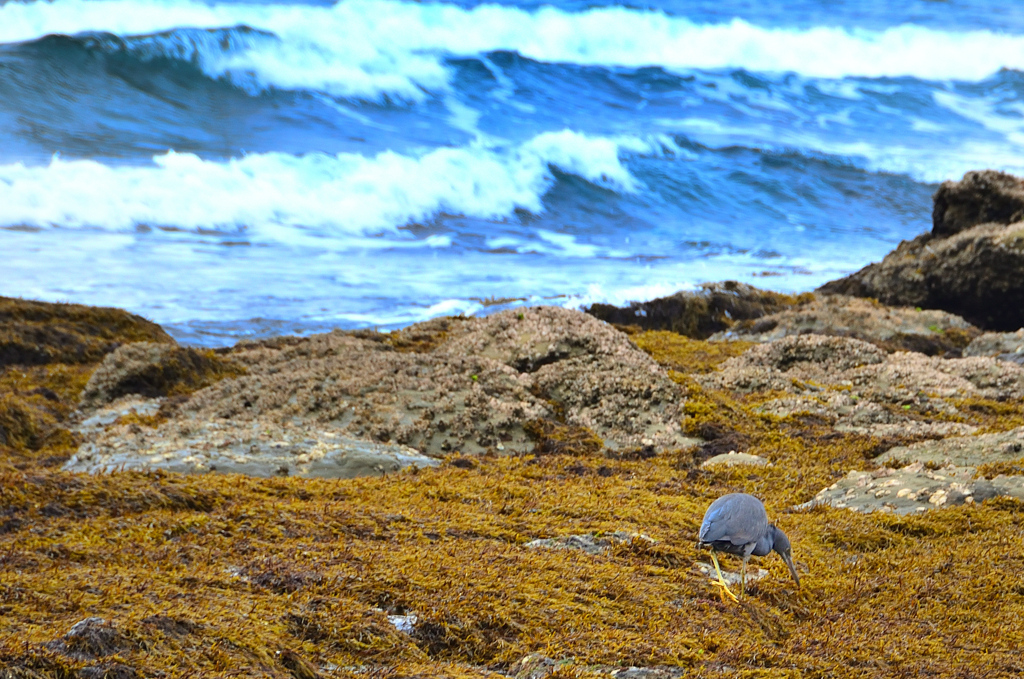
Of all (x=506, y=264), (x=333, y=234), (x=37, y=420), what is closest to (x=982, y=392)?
(x=37, y=420)

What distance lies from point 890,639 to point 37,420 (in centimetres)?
699

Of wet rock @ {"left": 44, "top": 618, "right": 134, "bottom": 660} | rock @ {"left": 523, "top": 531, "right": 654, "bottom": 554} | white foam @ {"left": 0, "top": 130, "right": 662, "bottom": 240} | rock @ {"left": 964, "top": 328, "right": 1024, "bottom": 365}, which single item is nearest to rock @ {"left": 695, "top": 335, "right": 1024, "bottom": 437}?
rock @ {"left": 964, "top": 328, "right": 1024, "bottom": 365}

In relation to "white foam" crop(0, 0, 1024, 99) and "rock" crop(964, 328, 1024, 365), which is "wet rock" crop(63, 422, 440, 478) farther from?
"white foam" crop(0, 0, 1024, 99)

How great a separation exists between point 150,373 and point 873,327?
8.75m

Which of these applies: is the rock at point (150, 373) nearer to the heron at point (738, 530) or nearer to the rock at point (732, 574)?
the rock at point (732, 574)

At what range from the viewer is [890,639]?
3508 mm

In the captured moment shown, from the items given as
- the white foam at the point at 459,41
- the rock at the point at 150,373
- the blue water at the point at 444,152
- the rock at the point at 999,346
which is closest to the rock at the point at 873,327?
the rock at the point at 999,346

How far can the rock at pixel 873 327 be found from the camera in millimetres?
11016

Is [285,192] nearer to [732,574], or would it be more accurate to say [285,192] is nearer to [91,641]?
[732,574]

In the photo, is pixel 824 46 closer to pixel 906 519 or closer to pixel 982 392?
pixel 982 392

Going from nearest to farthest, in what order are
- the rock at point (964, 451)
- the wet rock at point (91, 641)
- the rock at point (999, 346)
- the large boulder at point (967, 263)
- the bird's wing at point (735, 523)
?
the wet rock at point (91, 641)
the bird's wing at point (735, 523)
the rock at point (964, 451)
the rock at point (999, 346)
the large boulder at point (967, 263)

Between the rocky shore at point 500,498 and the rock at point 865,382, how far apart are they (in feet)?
0.15

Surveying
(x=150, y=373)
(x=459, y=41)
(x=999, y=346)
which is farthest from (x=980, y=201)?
(x=459, y=41)

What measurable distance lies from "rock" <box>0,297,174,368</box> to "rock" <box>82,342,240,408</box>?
1.39m
